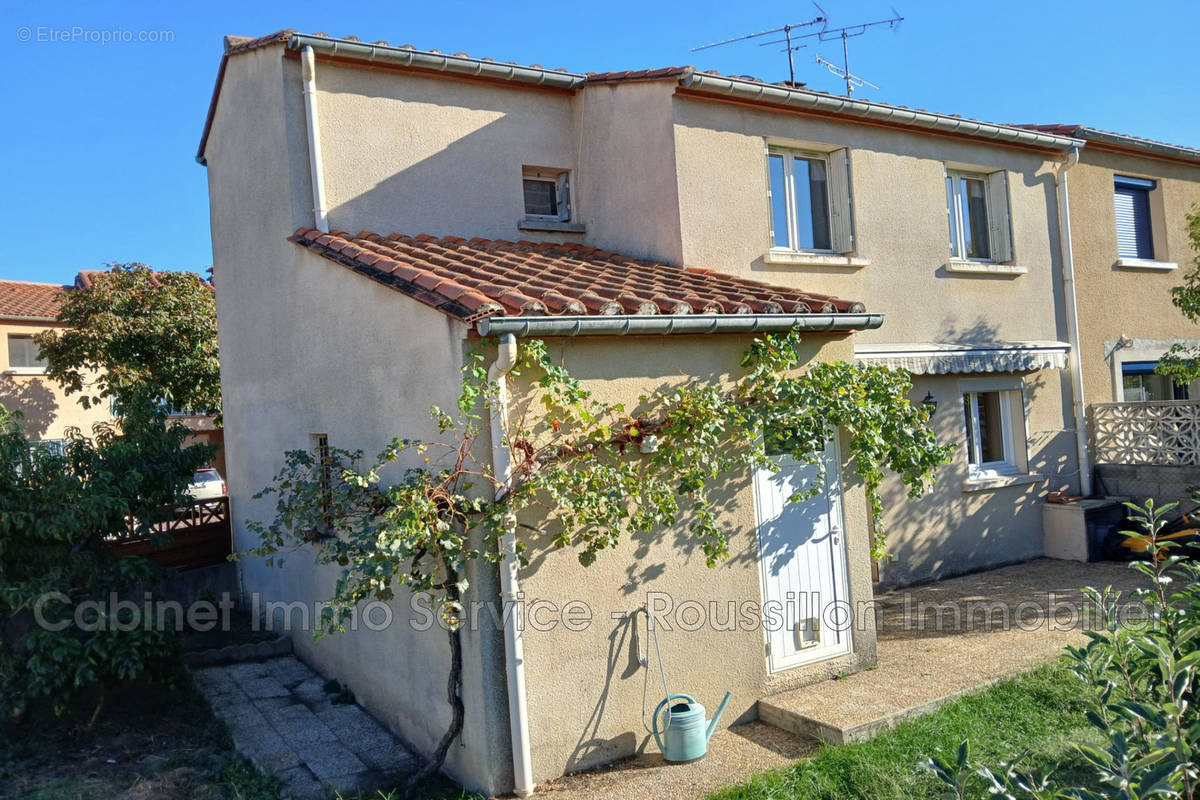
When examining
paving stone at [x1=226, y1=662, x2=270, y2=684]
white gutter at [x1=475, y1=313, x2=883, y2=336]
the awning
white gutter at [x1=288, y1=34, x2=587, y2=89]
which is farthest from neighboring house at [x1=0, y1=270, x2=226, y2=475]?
white gutter at [x1=475, y1=313, x2=883, y2=336]

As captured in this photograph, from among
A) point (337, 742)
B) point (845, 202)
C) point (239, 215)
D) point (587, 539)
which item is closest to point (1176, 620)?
point (587, 539)

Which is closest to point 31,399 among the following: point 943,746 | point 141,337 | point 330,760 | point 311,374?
point 141,337

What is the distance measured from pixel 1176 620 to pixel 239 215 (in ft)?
50.3

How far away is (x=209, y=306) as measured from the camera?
1066 inches

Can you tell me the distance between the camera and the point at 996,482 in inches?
651

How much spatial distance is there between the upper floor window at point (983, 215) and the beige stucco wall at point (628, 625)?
8088 mm

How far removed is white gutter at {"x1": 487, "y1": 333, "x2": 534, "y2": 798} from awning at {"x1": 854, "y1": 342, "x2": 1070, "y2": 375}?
774cm

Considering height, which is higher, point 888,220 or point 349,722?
point 888,220

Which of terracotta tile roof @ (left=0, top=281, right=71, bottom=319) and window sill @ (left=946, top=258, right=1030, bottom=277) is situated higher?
terracotta tile roof @ (left=0, top=281, right=71, bottom=319)

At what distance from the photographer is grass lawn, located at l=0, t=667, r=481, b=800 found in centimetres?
945

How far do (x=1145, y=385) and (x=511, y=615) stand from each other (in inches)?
716

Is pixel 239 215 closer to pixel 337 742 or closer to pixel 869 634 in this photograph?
pixel 337 742

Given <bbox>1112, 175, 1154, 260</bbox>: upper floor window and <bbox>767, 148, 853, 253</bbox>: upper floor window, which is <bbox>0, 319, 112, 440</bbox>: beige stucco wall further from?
<bbox>1112, 175, 1154, 260</bbox>: upper floor window

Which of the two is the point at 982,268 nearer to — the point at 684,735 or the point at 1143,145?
the point at 1143,145
